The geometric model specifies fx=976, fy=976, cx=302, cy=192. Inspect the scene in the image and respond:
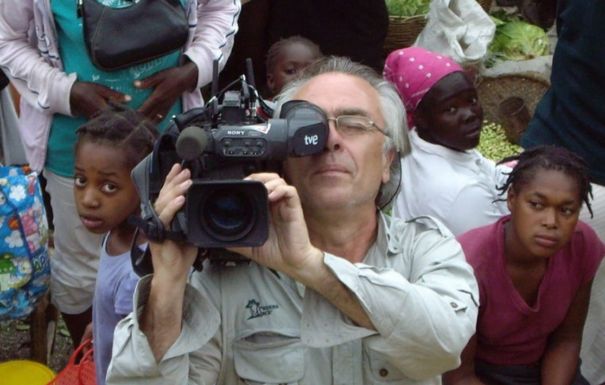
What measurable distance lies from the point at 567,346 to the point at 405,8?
2.86 meters

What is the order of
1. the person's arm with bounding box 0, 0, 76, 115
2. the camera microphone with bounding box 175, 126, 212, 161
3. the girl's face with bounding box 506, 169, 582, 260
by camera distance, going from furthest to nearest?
1. the person's arm with bounding box 0, 0, 76, 115
2. the girl's face with bounding box 506, 169, 582, 260
3. the camera microphone with bounding box 175, 126, 212, 161

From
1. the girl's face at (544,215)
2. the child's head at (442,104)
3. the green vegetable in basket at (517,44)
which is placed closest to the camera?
the girl's face at (544,215)

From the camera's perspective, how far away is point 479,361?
115 inches

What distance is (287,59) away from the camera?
13.1 ft

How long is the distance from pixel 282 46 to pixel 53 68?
1.18 meters

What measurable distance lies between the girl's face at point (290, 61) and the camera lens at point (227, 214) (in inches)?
91.0

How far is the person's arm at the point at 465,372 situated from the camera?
9.21ft

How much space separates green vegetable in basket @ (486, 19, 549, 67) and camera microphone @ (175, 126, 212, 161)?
4.04 metres

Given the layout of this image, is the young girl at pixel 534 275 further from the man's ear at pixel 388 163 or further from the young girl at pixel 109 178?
the young girl at pixel 109 178

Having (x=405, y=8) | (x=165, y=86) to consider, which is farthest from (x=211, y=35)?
(x=405, y=8)

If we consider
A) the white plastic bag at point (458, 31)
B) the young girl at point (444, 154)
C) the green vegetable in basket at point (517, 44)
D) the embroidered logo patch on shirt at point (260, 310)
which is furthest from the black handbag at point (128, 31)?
the green vegetable in basket at point (517, 44)

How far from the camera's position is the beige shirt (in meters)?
1.78

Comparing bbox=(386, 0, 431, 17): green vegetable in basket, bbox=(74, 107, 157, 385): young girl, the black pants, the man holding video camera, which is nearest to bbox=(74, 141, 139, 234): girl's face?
bbox=(74, 107, 157, 385): young girl

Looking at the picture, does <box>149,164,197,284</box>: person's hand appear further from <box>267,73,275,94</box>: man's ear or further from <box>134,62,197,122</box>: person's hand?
<box>267,73,275,94</box>: man's ear
